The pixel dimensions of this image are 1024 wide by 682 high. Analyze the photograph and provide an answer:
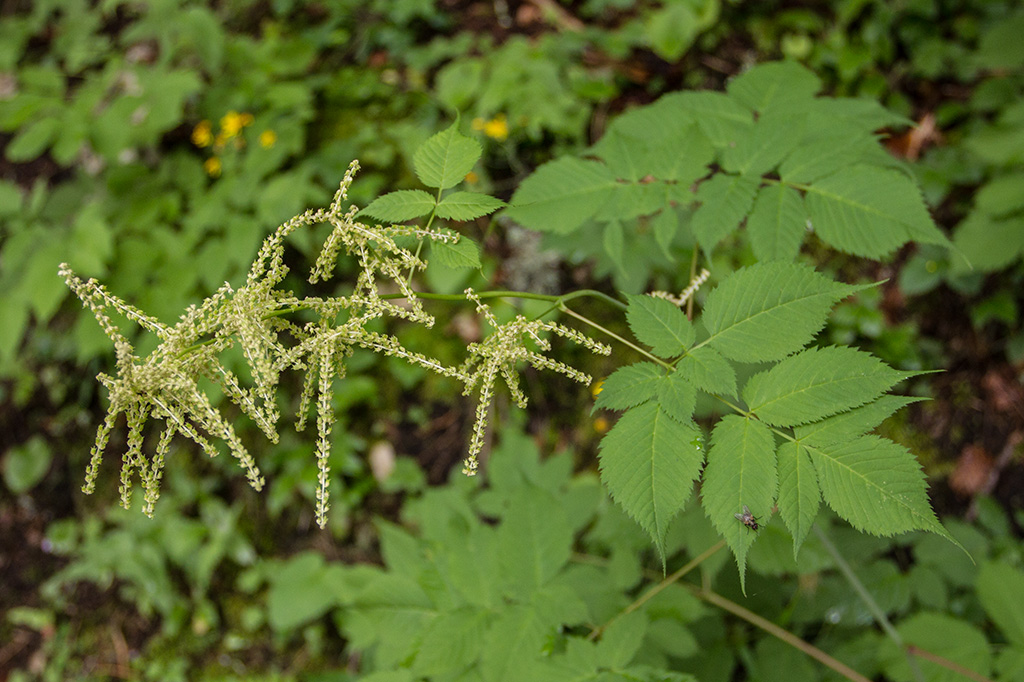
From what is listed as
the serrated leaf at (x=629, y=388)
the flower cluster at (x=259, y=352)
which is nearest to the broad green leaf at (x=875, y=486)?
the serrated leaf at (x=629, y=388)

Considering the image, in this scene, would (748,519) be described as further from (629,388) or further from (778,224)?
(778,224)

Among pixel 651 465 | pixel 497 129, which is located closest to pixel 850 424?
pixel 651 465

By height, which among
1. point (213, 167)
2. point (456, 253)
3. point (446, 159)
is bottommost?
point (213, 167)

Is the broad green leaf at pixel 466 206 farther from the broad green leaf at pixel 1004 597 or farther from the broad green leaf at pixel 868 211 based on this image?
the broad green leaf at pixel 1004 597

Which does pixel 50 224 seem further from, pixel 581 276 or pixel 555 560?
pixel 555 560

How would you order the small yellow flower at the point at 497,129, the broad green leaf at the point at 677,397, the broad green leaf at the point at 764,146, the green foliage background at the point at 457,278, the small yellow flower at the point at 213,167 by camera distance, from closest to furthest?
the broad green leaf at the point at 677,397 → the broad green leaf at the point at 764,146 → the green foliage background at the point at 457,278 → the small yellow flower at the point at 497,129 → the small yellow flower at the point at 213,167

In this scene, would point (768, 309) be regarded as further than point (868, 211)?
No
